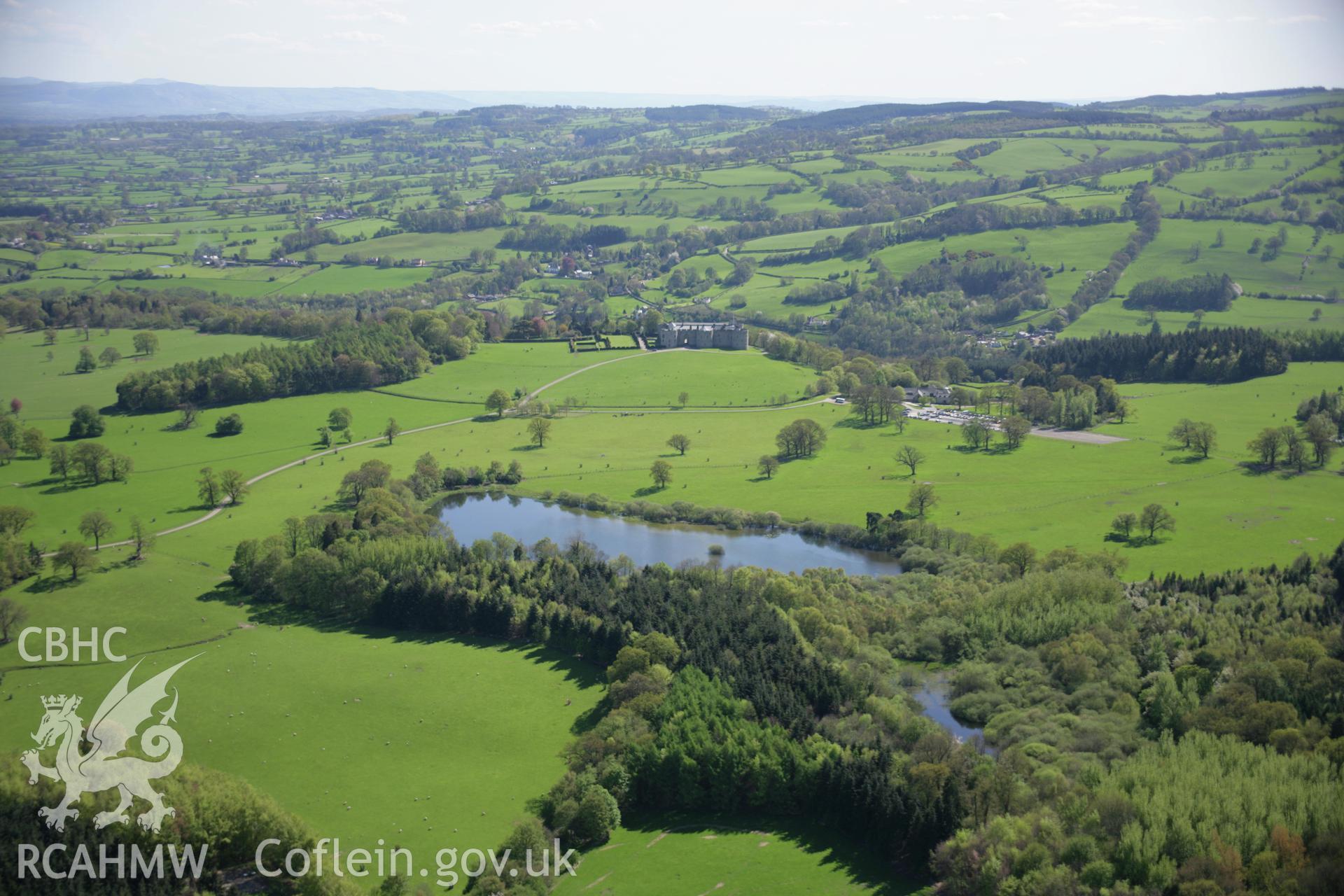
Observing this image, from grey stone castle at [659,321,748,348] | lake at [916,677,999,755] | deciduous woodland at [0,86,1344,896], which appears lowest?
lake at [916,677,999,755]

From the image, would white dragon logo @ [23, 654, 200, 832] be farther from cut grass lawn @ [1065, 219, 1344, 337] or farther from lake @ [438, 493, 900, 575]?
cut grass lawn @ [1065, 219, 1344, 337]

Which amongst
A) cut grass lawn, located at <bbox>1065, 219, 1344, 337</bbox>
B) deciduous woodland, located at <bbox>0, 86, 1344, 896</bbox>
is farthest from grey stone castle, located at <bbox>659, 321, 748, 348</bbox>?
cut grass lawn, located at <bbox>1065, 219, 1344, 337</bbox>

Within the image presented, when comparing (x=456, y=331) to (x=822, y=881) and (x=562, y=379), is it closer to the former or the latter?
(x=562, y=379)

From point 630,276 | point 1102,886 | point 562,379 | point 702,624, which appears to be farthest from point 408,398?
point 1102,886

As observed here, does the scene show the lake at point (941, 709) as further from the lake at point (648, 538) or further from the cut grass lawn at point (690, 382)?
the cut grass lawn at point (690, 382)

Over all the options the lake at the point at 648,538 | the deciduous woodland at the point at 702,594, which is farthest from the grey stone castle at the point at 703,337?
the lake at the point at 648,538
